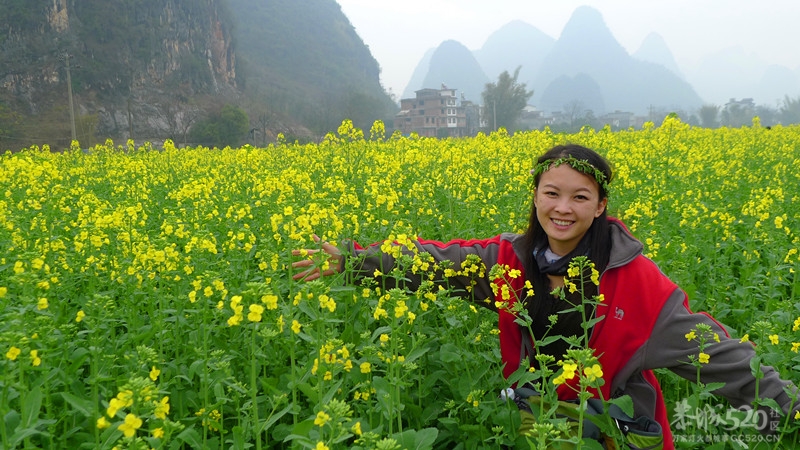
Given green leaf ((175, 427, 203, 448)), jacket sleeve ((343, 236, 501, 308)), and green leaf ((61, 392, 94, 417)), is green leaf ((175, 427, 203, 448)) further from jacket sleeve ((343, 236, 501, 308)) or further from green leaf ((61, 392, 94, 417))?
jacket sleeve ((343, 236, 501, 308))

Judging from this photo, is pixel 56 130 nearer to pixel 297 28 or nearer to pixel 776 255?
pixel 776 255

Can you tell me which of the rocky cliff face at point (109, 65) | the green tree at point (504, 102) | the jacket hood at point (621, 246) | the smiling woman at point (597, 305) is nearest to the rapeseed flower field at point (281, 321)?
the smiling woman at point (597, 305)

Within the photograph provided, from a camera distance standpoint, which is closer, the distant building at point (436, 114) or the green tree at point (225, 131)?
the green tree at point (225, 131)

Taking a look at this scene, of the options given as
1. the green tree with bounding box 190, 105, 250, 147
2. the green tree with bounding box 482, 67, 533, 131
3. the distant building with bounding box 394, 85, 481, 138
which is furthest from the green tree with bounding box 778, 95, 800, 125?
the green tree with bounding box 190, 105, 250, 147

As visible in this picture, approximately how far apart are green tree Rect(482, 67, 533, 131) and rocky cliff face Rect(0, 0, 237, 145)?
28.7 meters

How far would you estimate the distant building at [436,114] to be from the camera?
71.3 metres

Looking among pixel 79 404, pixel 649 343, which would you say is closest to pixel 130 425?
pixel 79 404

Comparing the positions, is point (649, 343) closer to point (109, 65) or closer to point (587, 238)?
point (587, 238)

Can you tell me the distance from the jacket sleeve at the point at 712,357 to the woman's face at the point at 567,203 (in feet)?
1.55

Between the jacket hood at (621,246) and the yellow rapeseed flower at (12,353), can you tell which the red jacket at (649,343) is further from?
the yellow rapeseed flower at (12,353)

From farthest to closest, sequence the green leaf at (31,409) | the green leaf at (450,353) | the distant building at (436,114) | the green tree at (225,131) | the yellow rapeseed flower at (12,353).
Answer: the distant building at (436,114) < the green tree at (225,131) < the green leaf at (450,353) < the green leaf at (31,409) < the yellow rapeseed flower at (12,353)

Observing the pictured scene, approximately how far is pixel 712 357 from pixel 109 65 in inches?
2226

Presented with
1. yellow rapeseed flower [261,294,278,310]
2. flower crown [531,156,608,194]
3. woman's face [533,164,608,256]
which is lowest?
yellow rapeseed flower [261,294,278,310]

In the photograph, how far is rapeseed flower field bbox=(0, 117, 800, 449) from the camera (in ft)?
5.96
